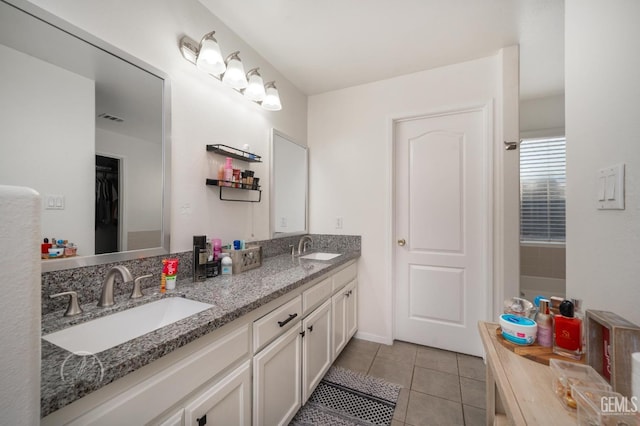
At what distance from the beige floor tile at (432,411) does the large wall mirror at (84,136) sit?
1752mm

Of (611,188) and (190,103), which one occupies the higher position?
(190,103)

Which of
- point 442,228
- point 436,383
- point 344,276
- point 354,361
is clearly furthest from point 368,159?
point 436,383

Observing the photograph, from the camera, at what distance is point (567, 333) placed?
81 cm

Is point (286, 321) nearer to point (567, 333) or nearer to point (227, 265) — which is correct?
point (227, 265)

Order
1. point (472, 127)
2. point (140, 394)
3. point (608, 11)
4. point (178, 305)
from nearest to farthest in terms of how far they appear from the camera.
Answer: point (140, 394) < point (608, 11) < point (178, 305) < point (472, 127)

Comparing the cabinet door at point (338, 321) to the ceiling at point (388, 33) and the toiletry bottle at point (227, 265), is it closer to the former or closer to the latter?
the toiletry bottle at point (227, 265)

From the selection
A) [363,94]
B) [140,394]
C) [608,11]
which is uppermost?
[363,94]

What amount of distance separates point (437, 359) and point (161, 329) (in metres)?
2.15

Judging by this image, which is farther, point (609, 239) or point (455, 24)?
point (455, 24)

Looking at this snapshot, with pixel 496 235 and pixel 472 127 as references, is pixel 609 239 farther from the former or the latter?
pixel 472 127

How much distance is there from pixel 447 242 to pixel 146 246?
7.23 feet

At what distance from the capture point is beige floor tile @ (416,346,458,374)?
6.58ft

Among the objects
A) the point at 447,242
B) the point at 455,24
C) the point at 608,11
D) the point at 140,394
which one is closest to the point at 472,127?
the point at 455,24

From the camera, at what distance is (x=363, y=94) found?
8.20 feet
